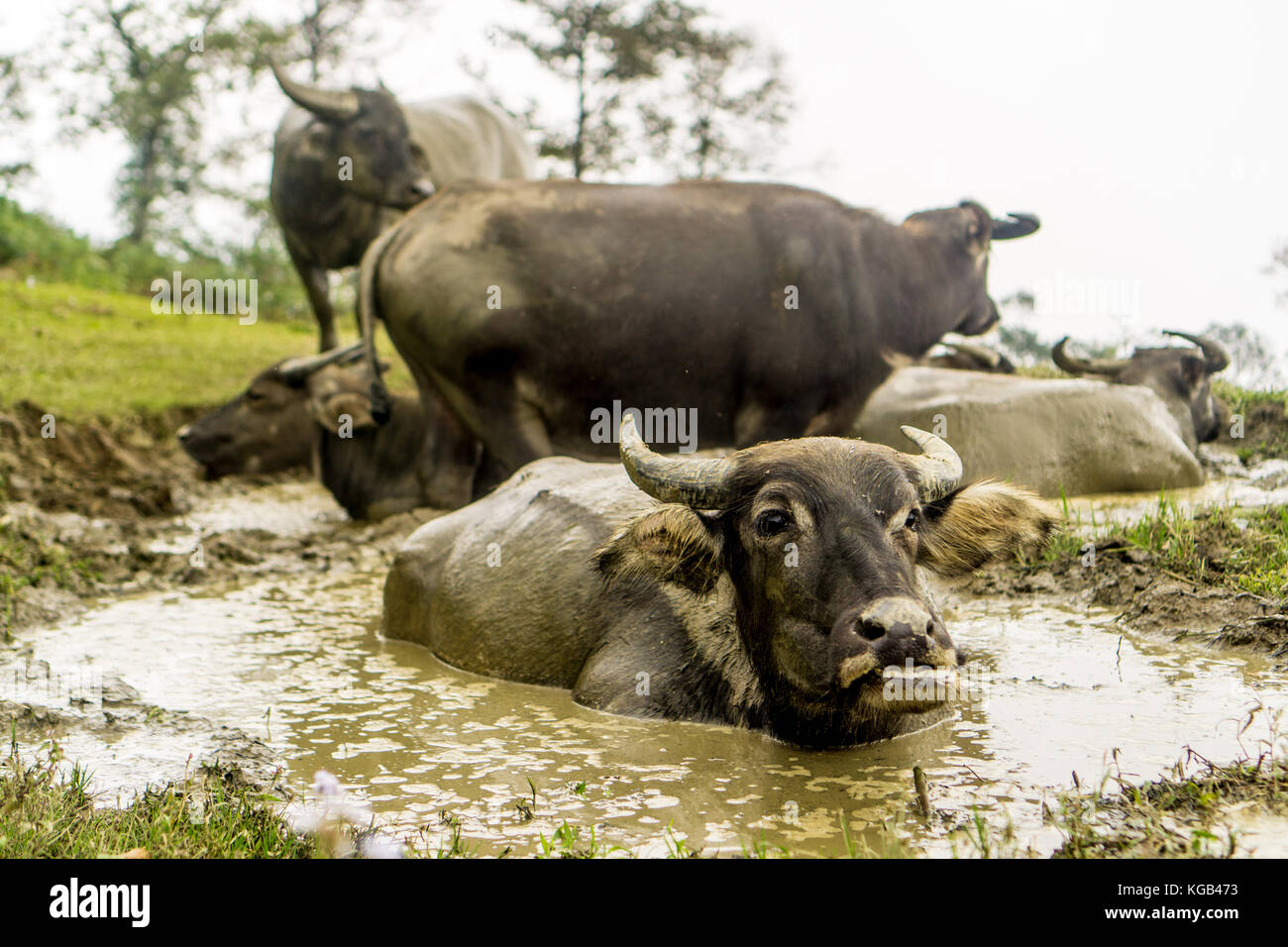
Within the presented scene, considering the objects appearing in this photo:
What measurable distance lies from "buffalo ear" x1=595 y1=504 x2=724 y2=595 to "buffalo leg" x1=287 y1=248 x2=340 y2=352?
798cm

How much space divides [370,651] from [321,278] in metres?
6.98

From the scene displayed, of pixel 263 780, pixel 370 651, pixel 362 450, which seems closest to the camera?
pixel 263 780

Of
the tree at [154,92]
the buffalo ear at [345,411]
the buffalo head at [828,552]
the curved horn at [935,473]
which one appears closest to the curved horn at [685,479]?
the buffalo head at [828,552]

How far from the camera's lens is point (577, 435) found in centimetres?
698

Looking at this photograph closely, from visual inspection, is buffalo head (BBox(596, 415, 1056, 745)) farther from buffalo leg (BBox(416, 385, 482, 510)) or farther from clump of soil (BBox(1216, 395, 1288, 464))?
clump of soil (BBox(1216, 395, 1288, 464))

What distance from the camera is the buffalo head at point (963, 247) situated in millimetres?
7758

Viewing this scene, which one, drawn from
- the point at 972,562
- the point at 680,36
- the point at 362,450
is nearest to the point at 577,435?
the point at 362,450

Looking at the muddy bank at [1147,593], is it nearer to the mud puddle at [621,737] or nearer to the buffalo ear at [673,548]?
the mud puddle at [621,737]

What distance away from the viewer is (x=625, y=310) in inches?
267

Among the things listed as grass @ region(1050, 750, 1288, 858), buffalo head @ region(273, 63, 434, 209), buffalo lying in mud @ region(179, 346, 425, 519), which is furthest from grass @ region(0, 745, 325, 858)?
buffalo head @ region(273, 63, 434, 209)

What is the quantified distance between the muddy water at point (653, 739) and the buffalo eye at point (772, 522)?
68 centimetres

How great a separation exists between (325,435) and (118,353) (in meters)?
4.48

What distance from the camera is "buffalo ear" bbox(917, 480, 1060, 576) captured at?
13.3ft

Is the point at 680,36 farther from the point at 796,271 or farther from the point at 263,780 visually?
the point at 263,780
